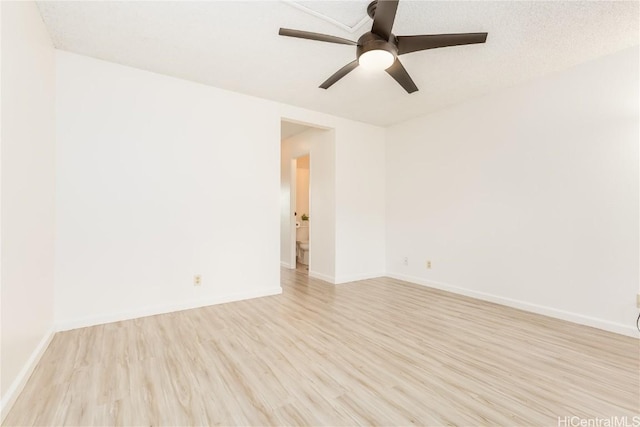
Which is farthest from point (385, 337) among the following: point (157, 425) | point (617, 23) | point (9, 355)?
point (617, 23)

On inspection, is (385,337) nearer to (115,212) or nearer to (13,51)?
(115,212)

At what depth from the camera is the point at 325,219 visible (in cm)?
462

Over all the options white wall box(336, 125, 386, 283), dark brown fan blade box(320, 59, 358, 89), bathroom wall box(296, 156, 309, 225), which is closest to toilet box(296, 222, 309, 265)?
bathroom wall box(296, 156, 309, 225)

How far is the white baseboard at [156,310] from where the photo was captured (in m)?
2.60

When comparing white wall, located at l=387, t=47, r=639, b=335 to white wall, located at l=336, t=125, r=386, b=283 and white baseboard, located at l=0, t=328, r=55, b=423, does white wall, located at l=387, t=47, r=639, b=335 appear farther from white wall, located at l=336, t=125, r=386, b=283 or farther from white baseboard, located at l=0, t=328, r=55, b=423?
white baseboard, located at l=0, t=328, r=55, b=423

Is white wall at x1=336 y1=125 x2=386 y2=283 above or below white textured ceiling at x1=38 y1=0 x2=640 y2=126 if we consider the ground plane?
below

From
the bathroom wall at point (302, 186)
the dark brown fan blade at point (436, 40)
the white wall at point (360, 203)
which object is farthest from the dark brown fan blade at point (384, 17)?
the bathroom wall at point (302, 186)

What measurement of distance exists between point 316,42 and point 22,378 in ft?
9.94

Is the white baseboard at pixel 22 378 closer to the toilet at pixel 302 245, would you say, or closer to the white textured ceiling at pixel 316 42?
the white textured ceiling at pixel 316 42

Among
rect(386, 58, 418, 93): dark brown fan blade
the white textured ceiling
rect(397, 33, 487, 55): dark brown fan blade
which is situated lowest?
rect(386, 58, 418, 93): dark brown fan blade

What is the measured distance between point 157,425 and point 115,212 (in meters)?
2.08

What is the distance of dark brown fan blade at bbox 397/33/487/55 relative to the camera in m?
1.84

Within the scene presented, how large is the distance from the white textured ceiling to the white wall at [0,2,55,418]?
0.45 m

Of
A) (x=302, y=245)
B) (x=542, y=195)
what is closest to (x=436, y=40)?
(x=542, y=195)
